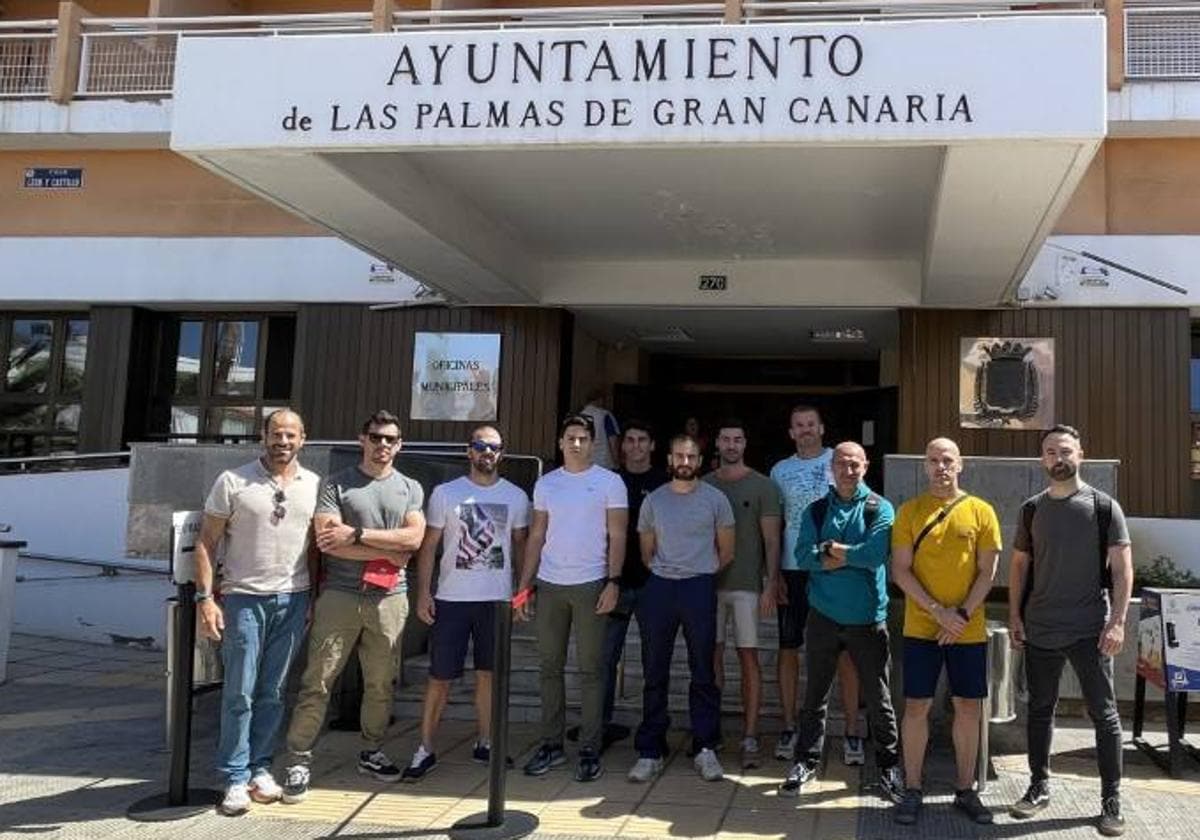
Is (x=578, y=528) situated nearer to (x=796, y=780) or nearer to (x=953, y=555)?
(x=796, y=780)

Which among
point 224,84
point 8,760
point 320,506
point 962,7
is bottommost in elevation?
point 8,760

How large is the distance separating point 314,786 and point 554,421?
533 centimetres

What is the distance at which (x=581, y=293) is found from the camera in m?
9.63

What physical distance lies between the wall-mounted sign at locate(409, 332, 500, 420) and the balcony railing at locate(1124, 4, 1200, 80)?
669cm

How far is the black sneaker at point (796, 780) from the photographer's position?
505 centimetres

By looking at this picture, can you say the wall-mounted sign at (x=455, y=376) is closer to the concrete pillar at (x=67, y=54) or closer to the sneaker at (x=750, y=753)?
the concrete pillar at (x=67, y=54)

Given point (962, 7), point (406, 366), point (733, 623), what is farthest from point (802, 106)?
point (406, 366)

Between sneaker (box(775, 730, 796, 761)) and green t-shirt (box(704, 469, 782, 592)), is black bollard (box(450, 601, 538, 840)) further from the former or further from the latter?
sneaker (box(775, 730, 796, 761))

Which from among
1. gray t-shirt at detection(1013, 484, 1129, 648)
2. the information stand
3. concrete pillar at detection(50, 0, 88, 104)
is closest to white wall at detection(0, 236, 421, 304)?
concrete pillar at detection(50, 0, 88, 104)

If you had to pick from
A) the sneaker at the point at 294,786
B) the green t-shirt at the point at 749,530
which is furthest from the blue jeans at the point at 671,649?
the sneaker at the point at 294,786

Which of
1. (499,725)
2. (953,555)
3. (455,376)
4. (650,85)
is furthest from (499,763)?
(455,376)

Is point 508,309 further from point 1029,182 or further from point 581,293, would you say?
point 1029,182

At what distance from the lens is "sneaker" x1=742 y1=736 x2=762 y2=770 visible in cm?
544

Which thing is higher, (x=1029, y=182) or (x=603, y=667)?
(x=1029, y=182)
